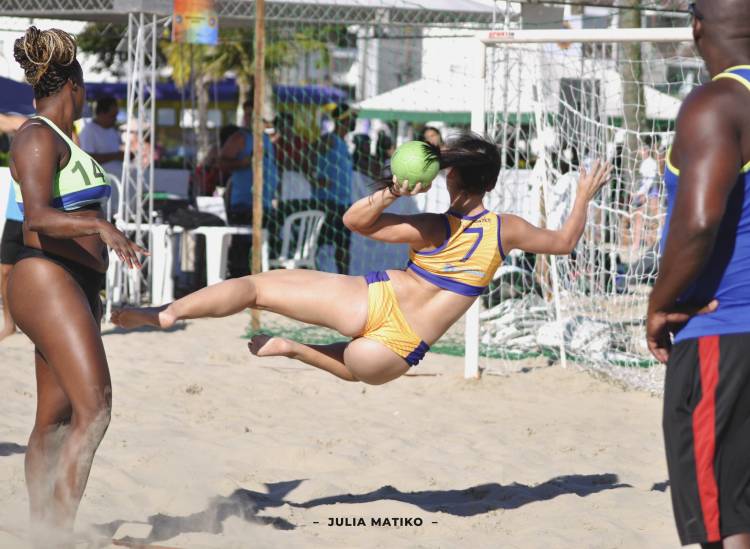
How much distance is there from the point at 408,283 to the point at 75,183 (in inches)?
62.1

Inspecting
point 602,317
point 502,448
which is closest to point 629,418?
point 502,448

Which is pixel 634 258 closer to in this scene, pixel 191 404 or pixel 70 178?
pixel 191 404

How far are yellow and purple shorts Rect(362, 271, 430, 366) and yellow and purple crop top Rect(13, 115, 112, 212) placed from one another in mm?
1311

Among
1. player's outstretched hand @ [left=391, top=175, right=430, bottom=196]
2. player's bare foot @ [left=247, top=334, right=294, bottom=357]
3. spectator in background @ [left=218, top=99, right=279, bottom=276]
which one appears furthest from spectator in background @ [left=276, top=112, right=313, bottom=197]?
player's outstretched hand @ [left=391, top=175, right=430, bottom=196]

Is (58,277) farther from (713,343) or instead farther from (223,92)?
(223,92)

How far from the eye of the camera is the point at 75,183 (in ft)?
11.7

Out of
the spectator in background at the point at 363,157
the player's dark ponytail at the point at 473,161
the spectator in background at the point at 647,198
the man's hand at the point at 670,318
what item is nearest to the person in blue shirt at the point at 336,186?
the spectator in background at the point at 363,157

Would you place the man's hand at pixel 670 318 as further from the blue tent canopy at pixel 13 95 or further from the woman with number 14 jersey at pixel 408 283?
the blue tent canopy at pixel 13 95

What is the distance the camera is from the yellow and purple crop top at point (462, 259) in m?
4.44

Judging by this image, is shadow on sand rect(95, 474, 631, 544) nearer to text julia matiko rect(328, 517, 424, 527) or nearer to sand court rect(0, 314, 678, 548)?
sand court rect(0, 314, 678, 548)

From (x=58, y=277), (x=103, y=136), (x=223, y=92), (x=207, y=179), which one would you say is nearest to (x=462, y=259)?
(x=58, y=277)

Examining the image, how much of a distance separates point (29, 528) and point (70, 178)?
133 centimetres

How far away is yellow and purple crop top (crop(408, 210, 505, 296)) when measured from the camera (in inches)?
175

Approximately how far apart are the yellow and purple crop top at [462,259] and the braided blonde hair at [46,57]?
1.75m
